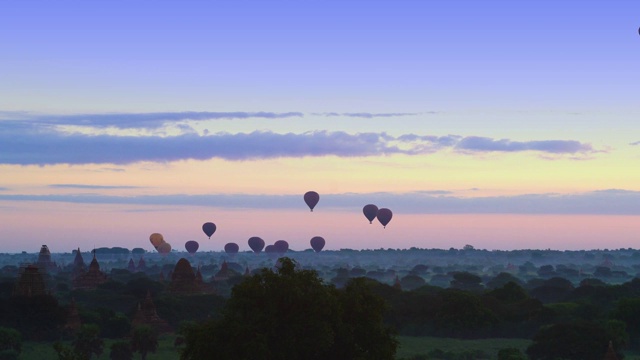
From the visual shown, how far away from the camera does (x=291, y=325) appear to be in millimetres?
41656

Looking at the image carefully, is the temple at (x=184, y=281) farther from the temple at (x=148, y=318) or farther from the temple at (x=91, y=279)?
the temple at (x=148, y=318)

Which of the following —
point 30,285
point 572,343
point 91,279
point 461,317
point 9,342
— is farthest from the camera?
point 91,279

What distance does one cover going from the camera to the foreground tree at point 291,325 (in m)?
40.6

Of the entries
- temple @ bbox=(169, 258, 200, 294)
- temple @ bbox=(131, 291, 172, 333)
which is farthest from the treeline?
temple @ bbox=(169, 258, 200, 294)

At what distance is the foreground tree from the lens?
40.6 meters

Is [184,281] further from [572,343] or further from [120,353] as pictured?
[572,343]

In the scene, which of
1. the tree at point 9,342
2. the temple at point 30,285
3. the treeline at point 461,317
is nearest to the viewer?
the tree at point 9,342

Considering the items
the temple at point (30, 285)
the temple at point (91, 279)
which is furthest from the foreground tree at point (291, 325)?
the temple at point (91, 279)

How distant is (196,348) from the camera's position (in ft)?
134

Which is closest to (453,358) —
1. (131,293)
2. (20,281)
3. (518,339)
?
(518,339)

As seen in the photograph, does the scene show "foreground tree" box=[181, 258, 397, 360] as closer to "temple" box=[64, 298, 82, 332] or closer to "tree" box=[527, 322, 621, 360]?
"tree" box=[527, 322, 621, 360]

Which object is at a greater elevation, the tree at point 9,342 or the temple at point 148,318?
the temple at point 148,318

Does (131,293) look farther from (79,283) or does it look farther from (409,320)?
(409,320)

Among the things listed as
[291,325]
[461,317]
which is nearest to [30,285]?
[461,317]
